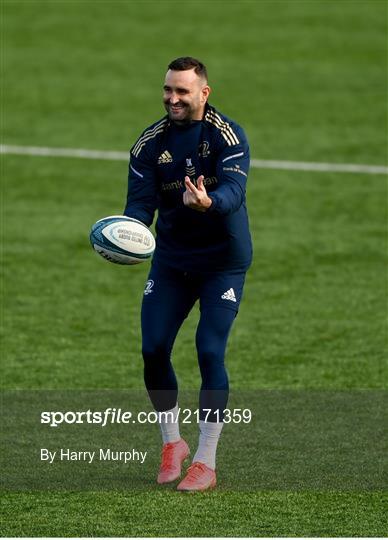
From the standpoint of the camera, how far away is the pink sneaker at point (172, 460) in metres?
8.95

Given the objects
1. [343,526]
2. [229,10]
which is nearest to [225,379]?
[343,526]

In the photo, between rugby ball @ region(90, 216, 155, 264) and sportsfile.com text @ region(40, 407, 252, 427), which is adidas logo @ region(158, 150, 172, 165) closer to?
rugby ball @ region(90, 216, 155, 264)

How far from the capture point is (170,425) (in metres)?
9.10

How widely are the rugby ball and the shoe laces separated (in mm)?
1348

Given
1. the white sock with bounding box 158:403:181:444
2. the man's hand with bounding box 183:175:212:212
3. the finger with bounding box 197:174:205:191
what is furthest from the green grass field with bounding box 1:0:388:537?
the finger with bounding box 197:174:205:191

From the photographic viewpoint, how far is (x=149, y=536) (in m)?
7.86

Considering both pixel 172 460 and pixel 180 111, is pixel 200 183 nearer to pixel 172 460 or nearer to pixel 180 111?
pixel 180 111

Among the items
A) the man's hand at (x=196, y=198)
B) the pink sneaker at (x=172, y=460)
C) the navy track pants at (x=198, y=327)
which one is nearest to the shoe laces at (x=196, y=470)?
the pink sneaker at (x=172, y=460)

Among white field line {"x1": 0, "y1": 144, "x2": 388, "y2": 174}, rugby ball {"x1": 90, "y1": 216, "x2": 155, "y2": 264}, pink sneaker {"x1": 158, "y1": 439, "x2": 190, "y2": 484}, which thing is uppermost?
rugby ball {"x1": 90, "y1": 216, "x2": 155, "y2": 264}

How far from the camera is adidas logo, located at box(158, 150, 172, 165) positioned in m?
8.74

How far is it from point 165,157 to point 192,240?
555 millimetres

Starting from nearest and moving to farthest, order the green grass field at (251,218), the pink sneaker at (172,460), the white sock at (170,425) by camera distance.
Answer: the green grass field at (251,218) → the pink sneaker at (172,460) → the white sock at (170,425)

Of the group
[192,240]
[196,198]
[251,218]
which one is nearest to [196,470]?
[192,240]

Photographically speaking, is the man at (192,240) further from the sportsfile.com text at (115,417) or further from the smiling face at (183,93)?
the sportsfile.com text at (115,417)
